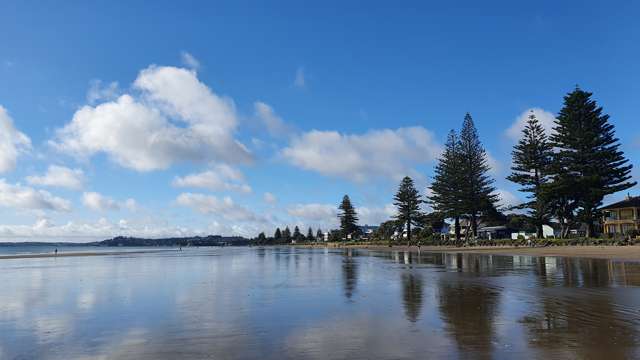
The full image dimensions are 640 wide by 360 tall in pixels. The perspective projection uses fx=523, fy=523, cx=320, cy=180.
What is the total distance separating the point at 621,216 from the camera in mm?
58719

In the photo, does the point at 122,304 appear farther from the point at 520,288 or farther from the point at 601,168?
the point at 601,168

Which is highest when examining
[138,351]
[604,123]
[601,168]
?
[604,123]

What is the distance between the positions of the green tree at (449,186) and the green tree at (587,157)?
695 inches

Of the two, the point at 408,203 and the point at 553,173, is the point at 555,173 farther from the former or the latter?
the point at 408,203

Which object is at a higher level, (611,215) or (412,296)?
(611,215)

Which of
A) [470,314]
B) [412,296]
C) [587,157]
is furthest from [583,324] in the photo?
[587,157]

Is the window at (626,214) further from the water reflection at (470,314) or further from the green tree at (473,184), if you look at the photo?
the water reflection at (470,314)

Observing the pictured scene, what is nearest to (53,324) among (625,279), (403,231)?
(625,279)

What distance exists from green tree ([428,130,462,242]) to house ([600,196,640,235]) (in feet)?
61.7

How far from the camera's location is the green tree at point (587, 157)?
5462 centimetres

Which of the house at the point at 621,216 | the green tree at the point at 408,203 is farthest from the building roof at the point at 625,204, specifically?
the green tree at the point at 408,203

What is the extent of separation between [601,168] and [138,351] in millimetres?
57333

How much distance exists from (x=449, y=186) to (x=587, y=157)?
2229 cm

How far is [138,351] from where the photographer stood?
354 inches
